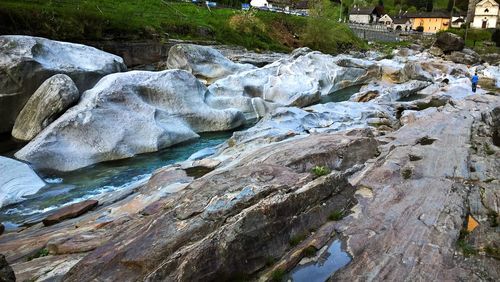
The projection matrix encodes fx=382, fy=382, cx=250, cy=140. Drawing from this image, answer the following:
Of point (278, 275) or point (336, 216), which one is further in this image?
point (336, 216)

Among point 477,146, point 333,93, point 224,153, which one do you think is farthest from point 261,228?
point 333,93

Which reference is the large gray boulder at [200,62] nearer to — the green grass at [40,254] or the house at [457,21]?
the green grass at [40,254]

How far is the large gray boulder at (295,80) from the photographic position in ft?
97.0

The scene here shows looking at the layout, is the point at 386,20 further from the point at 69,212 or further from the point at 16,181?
the point at 69,212

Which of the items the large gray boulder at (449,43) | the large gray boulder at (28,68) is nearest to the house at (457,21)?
the large gray boulder at (449,43)

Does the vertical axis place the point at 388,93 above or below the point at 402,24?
below

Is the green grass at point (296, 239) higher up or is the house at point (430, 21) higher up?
the house at point (430, 21)

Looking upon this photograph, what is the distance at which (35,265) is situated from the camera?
8.30 metres

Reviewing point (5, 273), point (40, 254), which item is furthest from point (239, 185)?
point (40, 254)

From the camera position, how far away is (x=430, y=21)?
420 feet

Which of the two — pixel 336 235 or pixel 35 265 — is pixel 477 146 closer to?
pixel 336 235

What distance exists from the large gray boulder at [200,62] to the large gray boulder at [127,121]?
308 inches

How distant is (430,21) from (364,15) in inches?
852

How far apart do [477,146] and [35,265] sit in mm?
16783
